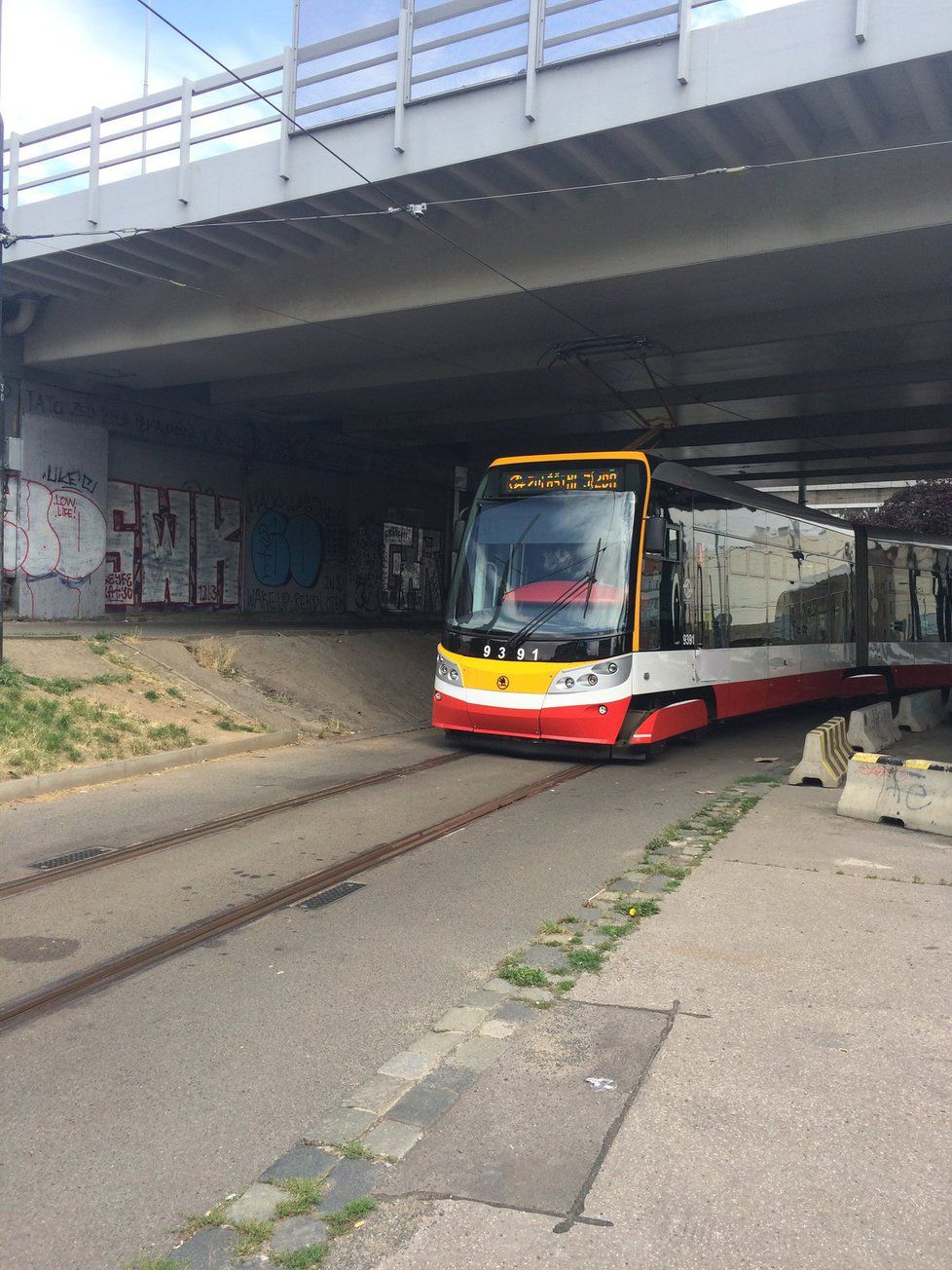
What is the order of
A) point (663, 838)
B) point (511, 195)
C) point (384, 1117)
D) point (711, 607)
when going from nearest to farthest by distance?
point (384, 1117)
point (663, 838)
point (511, 195)
point (711, 607)

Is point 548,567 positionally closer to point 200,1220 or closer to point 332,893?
point 332,893

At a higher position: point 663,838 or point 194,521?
point 194,521

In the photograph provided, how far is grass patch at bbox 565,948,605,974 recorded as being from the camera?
207 inches

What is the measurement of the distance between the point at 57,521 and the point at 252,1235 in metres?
19.3

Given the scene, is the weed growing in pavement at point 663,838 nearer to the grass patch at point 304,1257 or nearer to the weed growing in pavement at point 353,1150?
the weed growing in pavement at point 353,1150

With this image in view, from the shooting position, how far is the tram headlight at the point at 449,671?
12.5m

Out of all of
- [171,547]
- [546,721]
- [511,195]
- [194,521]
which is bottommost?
[546,721]

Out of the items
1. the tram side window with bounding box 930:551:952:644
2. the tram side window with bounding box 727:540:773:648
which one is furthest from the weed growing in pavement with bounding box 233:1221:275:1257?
the tram side window with bounding box 930:551:952:644

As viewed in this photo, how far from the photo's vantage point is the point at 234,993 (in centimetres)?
499

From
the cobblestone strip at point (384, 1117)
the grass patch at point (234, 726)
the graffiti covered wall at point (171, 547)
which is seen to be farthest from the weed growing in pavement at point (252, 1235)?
the graffiti covered wall at point (171, 547)

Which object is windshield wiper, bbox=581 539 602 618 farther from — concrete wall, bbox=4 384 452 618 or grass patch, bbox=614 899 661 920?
concrete wall, bbox=4 384 452 618

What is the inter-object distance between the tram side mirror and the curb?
17.8 feet

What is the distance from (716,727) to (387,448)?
1529 centimetres

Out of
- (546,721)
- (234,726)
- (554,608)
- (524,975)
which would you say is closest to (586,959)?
(524,975)
